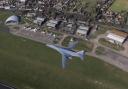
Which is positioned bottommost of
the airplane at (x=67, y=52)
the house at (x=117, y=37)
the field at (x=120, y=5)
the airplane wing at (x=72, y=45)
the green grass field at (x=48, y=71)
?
the green grass field at (x=48, y=71)

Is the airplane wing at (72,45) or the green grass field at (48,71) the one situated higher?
the airplane wing at (72,45)

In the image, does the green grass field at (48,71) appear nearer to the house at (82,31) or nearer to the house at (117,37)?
the house at (117,37)

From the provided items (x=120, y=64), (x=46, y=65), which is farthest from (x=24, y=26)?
(x=120, y=64)

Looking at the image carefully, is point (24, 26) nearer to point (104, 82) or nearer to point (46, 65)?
point (46, 65)

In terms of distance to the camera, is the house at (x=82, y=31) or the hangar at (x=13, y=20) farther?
the hangar at (x=13, y=20)

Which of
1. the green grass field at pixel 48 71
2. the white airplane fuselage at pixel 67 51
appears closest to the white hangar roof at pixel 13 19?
the green grass field at pixel 48 71

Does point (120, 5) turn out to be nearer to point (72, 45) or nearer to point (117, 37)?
point (117, 37)

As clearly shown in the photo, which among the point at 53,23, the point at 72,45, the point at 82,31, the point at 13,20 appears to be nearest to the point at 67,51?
the point at 72,45
